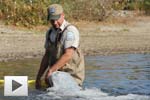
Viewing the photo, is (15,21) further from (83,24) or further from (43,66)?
(43,66)

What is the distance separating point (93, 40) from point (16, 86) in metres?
11.6

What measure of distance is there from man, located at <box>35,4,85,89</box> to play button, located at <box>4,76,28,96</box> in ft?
1.30

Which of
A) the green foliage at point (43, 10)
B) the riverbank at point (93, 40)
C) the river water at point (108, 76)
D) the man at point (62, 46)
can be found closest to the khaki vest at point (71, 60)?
the man at point (62, 46)

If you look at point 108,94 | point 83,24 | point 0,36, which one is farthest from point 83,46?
point 108,94

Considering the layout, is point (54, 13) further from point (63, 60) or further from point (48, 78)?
point (48, 78)

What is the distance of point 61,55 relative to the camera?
29.6 feet

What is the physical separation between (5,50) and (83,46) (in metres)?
2.90

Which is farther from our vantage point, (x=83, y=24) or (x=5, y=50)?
(x=83, y=24)

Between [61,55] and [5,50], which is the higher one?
[61,55]

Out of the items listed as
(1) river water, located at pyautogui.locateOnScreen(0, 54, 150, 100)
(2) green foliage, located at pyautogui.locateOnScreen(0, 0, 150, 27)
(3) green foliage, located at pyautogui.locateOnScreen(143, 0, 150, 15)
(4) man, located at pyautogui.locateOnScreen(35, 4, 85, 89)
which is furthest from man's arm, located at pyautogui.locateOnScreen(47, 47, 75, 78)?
(3) green foliage, located at pyautogui.locateOnScreen(143, 0, 150, 15)

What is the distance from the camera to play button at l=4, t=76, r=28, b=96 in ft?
28.8

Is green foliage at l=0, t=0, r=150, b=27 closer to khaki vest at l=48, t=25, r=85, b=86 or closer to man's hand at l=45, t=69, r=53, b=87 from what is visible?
khaki vest at l=48, t=25, r=85, b=86

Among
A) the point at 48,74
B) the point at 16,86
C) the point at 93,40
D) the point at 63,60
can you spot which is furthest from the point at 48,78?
the point at 93,40

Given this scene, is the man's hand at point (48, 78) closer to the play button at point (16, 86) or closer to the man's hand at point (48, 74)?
the man's hand at point (48, 74)
